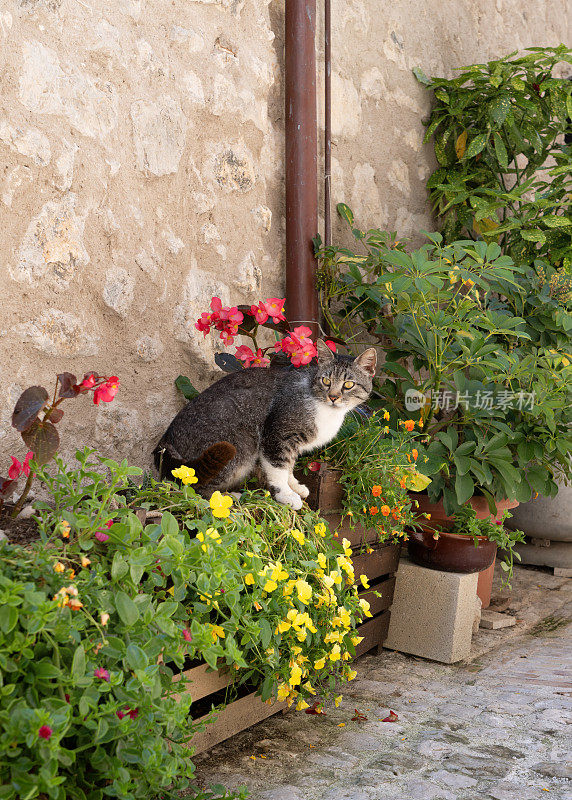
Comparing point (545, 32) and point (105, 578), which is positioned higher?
point (545, 32)

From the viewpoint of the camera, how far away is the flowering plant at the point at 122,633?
118 centimetres

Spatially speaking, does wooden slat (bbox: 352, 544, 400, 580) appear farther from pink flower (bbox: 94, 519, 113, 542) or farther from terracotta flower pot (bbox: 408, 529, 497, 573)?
pink flower (bbox: 94, 519, 113, 542)

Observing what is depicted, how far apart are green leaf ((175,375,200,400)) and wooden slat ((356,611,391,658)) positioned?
40.8 inches

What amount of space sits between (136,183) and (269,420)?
92 centimetres

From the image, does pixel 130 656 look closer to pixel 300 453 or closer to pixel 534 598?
pixel 300 453

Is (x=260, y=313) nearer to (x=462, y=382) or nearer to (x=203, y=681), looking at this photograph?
(x=462, y=382)

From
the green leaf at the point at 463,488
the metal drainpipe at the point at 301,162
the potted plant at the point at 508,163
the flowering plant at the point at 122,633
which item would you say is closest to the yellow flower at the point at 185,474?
the flowering plant at the point at 122,633

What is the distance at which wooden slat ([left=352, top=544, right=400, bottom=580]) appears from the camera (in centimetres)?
258

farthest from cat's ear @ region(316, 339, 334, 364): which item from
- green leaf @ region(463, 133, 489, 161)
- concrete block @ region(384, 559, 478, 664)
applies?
green leaf @ region(463, 133, 489, 161)

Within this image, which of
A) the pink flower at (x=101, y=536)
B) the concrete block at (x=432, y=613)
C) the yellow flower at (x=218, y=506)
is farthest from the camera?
the concrete block at (x=432, y=613)

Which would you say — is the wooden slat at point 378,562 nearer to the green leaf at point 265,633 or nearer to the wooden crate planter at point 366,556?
the wooden crate planter at point 366,556

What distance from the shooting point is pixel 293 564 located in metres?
1.99

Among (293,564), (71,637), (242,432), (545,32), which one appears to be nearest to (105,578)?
(71,637)

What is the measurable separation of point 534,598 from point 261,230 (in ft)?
7.27
